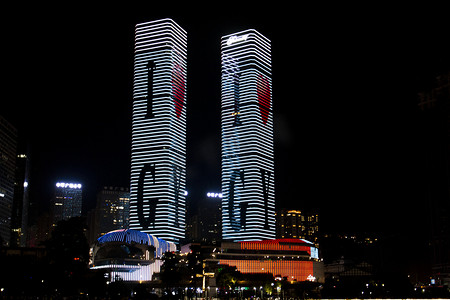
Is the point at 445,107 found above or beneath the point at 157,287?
above

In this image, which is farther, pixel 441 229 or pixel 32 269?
pixel 441 229

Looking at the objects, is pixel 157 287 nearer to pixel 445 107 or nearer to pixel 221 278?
pixel 221 278

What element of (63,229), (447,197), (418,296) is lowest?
(418,296)

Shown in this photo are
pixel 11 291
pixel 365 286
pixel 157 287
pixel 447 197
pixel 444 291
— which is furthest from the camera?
pixel 365 286

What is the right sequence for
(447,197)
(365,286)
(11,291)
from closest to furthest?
(11,291) < (447,197) < (365,286)

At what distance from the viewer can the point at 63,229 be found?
10019 cm

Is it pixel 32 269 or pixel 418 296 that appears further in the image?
pixel 418 296

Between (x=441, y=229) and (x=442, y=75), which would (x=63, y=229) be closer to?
(x=442, y=75)

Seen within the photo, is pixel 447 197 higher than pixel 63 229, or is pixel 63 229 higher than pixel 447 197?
pixel 447 197

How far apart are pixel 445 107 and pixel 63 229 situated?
70776 mm

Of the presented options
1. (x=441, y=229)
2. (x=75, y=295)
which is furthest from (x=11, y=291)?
(x=441, y=229)

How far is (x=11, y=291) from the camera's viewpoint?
302 ft

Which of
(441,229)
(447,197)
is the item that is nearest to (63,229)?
(447,197)

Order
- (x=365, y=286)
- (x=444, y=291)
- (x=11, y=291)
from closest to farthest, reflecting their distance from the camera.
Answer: (x=11, y=291) → (x=444, y=291) → (x=365, y=286)
